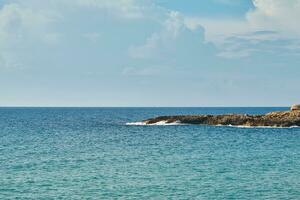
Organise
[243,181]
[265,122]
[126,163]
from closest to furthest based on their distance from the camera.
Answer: [243,181] < [126,163] < [265,122]

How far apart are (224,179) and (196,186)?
3648mm

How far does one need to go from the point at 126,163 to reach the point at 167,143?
22790 millimetres

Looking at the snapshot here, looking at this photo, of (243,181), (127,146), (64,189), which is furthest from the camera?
(127,146)

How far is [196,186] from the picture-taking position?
3853cm

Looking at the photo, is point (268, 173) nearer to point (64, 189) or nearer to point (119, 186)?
point (119, 186)

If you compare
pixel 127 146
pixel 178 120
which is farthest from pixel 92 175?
pixel 178 120

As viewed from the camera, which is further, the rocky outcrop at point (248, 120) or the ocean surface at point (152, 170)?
the rocky outcrop at point (248, 120)

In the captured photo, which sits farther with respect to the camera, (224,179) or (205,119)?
(205,119)

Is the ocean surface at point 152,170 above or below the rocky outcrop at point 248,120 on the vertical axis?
below

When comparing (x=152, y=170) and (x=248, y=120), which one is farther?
(x=248, y=120)

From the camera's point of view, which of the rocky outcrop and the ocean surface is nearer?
the ocean surface

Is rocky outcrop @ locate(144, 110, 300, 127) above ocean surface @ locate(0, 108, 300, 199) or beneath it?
above

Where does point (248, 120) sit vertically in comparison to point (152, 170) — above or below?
above

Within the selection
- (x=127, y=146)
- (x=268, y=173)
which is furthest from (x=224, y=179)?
(x=127, y=146)
